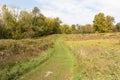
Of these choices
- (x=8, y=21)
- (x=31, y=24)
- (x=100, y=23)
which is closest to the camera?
(x=8, y=21)

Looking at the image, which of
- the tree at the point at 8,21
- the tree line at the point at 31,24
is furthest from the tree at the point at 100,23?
the tree at the point at 8,21

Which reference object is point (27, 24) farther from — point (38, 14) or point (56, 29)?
point (56, 29)

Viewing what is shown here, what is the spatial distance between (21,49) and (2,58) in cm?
558

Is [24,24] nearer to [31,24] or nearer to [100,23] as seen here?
[31,24]

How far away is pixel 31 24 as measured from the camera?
6969 cm

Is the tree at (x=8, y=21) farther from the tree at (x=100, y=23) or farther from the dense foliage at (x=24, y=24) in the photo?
the tree at (x=100, y=23)

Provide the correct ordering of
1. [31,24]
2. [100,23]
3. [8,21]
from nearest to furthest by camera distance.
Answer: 1. [8,21]
2. [31,24]
3. [100,23]

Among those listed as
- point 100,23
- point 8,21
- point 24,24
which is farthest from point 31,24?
point 100,23

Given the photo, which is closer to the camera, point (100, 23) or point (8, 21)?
point (8, 21)

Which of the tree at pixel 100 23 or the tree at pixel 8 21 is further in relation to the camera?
the tree at pixel 100 23

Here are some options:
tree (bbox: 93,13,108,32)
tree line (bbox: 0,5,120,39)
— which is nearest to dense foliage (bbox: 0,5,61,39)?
tree line (bbox: 0,5,120,39)

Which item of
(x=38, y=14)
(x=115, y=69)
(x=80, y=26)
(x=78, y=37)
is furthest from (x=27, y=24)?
(x=80, y=26)

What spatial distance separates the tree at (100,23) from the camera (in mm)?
83688

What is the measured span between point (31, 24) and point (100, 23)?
31919 mm
